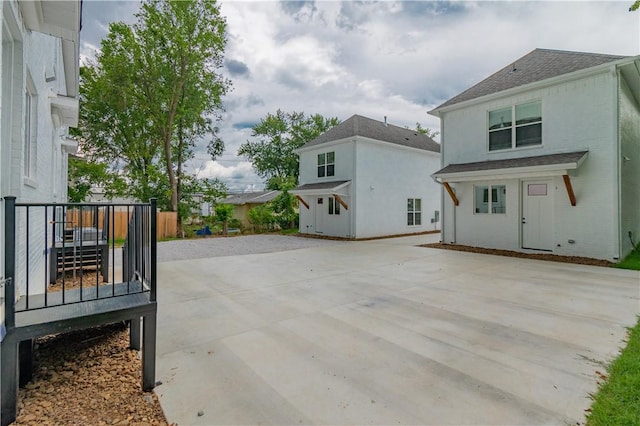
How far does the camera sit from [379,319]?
14.7ft

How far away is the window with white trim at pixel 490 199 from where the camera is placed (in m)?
10.9

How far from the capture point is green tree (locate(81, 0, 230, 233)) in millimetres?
17188

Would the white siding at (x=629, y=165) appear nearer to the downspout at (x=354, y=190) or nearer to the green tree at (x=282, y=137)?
the downspout at (x=354, y=190)

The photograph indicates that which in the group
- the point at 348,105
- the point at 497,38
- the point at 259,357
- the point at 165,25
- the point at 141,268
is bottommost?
the point at 259,357

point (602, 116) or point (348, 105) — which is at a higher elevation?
point (348, 105)

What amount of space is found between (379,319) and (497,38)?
38.4 feet

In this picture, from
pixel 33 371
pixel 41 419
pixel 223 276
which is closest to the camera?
pixel 41 419

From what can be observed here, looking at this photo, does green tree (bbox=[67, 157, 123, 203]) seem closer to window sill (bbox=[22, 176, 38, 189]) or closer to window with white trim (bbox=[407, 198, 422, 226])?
window sill (bbox=[22, 176, 38, 189])

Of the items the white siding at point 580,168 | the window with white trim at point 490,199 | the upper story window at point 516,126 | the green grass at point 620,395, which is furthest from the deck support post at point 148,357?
the upper story window at point 516,126

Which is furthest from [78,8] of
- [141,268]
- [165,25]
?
[165,25]

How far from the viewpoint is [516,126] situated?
1065cm

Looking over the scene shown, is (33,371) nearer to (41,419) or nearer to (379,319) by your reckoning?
(41,419)

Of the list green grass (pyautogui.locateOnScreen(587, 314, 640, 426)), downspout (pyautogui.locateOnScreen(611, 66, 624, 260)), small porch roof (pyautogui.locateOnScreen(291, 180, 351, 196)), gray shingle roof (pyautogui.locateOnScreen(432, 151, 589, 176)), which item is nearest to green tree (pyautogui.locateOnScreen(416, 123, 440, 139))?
small porch roof (pyautogui.locateOnScreen(291, 180, 351, 196))

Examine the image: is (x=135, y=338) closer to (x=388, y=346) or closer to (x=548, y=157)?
(x=388, y=346)
